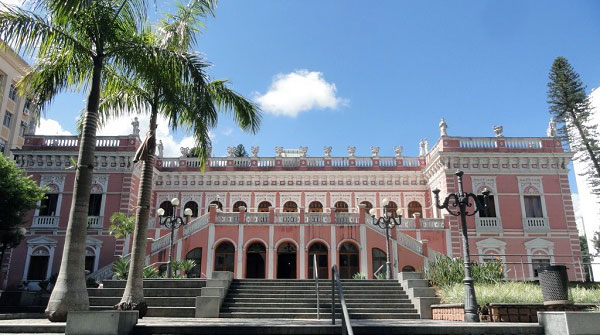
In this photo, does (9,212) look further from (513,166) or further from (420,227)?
(513,166)

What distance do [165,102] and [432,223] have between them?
17.9 meters

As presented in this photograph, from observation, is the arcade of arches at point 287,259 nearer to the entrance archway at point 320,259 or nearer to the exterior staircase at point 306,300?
the entrance archway at point 320,259

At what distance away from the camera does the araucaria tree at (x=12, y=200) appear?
19109mm

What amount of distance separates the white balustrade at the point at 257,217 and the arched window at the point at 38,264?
1180 cm

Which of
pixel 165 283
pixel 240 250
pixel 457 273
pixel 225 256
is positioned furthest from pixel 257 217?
pixel 457 273

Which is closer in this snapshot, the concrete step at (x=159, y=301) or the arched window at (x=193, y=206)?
the concrete step at (x=159, y=301)

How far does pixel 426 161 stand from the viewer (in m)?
28.1

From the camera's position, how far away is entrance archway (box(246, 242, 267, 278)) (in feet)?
77.2

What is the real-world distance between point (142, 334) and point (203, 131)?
233 inches

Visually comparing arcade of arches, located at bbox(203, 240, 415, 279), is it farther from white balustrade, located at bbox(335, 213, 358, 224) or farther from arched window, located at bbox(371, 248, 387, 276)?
white balustrade, located at bbox(335, 213, 358, 224)

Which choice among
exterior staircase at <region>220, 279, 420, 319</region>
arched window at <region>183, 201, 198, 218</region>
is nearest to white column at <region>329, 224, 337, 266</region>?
exterior staircase at <region>220, 279, 420, 319</region>

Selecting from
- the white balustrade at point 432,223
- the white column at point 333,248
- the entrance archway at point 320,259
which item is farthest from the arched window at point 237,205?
the white balustrade at point 432,223

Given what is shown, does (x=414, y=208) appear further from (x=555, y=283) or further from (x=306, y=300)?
(x=555, y=283)

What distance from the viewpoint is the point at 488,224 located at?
23.9 metres
